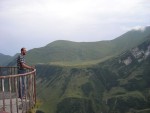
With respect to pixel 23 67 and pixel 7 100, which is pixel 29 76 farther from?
pixel 7 100

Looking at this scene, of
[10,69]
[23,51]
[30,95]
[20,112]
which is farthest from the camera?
[10,69]

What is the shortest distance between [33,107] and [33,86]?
109 cm

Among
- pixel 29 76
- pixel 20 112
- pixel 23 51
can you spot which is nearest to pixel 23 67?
pixel 23 51

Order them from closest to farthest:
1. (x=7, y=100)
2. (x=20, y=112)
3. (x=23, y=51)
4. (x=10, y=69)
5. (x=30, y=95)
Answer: (x=20, y=112)
(x=30, y=95)
(x=23, y=51)
(x=7, y=100)
(x=10, y=69)

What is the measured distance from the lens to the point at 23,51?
15945 millimetres

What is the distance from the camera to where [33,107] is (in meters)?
15.9

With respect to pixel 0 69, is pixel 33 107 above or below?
below

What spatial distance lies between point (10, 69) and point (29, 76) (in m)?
5.22

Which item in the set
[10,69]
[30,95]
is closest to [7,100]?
[10,69]

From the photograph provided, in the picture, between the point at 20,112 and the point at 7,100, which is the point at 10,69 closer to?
the point at 7,100

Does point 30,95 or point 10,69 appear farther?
point 10,69

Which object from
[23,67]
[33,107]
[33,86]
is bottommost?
[33,107]

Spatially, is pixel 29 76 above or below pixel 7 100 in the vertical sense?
above

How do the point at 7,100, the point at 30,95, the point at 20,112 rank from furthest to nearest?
the point at 7,100
the point at 30,95
the point at 20,112
